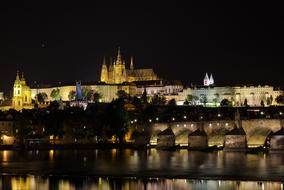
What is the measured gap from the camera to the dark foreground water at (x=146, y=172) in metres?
37.7

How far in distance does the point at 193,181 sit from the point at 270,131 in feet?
74.8

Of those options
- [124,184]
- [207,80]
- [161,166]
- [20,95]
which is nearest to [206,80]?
[207,80]

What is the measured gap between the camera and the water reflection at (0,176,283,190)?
36250mm

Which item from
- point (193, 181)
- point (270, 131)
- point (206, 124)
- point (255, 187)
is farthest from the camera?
point (206, 124)

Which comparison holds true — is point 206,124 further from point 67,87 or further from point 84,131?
point 67,87

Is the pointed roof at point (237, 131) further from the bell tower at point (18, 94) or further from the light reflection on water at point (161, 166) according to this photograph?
the bell tower at point (18, 94)

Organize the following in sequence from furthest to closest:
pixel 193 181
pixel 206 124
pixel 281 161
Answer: pixel 206 124 → pixel 281 161 → pixel 193 181

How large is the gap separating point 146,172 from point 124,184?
6.11 meters

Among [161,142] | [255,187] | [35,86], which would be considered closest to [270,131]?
[161,142]

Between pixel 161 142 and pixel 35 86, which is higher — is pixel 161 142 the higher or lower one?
the lower one

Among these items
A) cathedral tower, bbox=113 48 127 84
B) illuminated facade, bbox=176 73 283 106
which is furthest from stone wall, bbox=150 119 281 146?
cathedral tower, bbox=113 48 127 84

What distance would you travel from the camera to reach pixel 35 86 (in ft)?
593

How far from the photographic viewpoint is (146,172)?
144 ft

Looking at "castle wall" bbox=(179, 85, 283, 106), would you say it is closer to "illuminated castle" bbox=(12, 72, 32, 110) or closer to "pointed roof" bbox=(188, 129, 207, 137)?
"illuminated castle" bbox=(12, 72, 32, 110)
